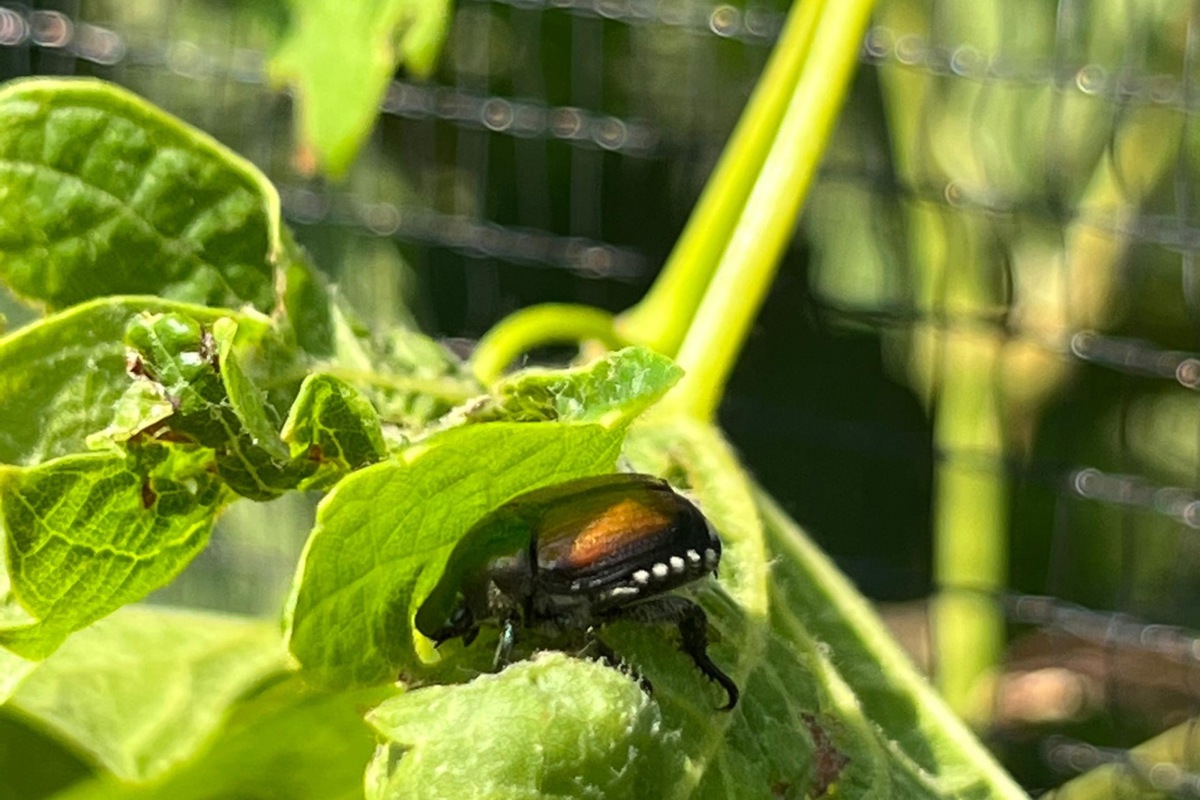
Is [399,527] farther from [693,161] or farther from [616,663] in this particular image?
[693,161]

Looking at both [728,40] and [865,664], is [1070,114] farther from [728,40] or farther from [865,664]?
[865,664]

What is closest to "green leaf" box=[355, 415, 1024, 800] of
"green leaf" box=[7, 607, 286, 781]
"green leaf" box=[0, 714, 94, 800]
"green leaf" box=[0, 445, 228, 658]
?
"green leaf" box=[0, 445, 228, 658]

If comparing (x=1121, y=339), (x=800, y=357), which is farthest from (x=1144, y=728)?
(x=800, y=357)

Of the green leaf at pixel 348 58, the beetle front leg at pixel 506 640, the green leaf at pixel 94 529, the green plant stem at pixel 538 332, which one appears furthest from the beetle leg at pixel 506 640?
the green leaf at pixel 348 58

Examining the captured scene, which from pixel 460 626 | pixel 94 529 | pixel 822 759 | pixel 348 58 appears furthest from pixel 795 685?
pixel 348 58

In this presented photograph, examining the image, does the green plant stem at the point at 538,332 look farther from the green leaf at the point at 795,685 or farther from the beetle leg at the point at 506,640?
the beetle leg at the point at 506,640

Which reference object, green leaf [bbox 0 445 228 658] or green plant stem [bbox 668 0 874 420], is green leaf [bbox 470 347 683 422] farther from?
green plant stem [bbox 668 0 874 420]
